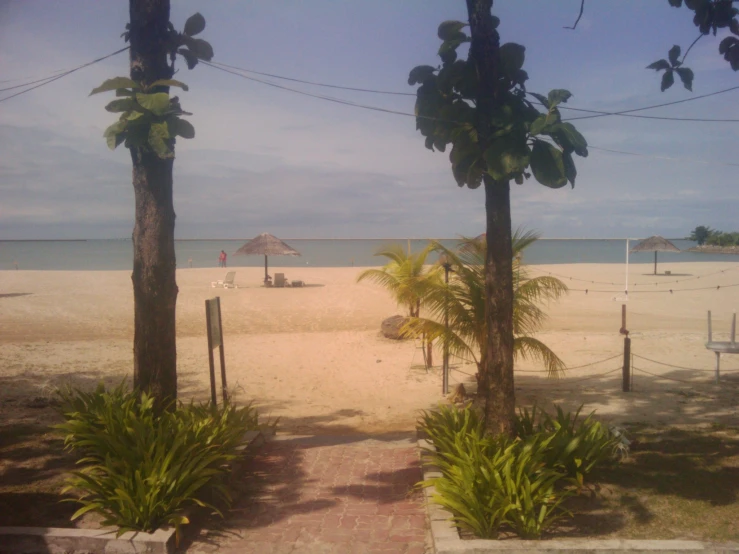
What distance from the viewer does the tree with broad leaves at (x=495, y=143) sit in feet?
17.0

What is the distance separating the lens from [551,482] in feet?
15.5

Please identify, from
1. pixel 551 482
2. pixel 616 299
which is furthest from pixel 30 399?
pixel 616 299

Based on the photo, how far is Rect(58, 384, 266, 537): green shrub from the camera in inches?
177

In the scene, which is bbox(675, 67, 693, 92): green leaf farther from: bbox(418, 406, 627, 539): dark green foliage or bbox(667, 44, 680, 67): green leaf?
bbox(418, 406, 627, 539): dark green foliage

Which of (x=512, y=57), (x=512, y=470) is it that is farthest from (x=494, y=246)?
(x=512, y=470)

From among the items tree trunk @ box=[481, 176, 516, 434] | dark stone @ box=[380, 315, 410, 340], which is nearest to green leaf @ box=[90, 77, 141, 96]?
tree trunk @ box=[481, 176, 516, 434]

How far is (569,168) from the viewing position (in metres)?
5.24

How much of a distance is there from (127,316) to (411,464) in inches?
579

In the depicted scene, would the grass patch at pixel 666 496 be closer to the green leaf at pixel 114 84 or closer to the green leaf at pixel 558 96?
the green leaf at pixel 558 96

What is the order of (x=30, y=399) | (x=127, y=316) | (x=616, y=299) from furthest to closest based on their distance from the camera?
1. (x=616, y=299)
2. (x=127, y=316)
3. (x=30, y=399)

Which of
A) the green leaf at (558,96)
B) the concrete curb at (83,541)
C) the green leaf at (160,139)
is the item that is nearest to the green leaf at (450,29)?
the green leaf at (558,96)

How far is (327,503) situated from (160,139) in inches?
125

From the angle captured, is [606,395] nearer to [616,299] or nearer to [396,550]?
[396,550]

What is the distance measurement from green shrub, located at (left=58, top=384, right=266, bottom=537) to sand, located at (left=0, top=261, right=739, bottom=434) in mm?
2551
